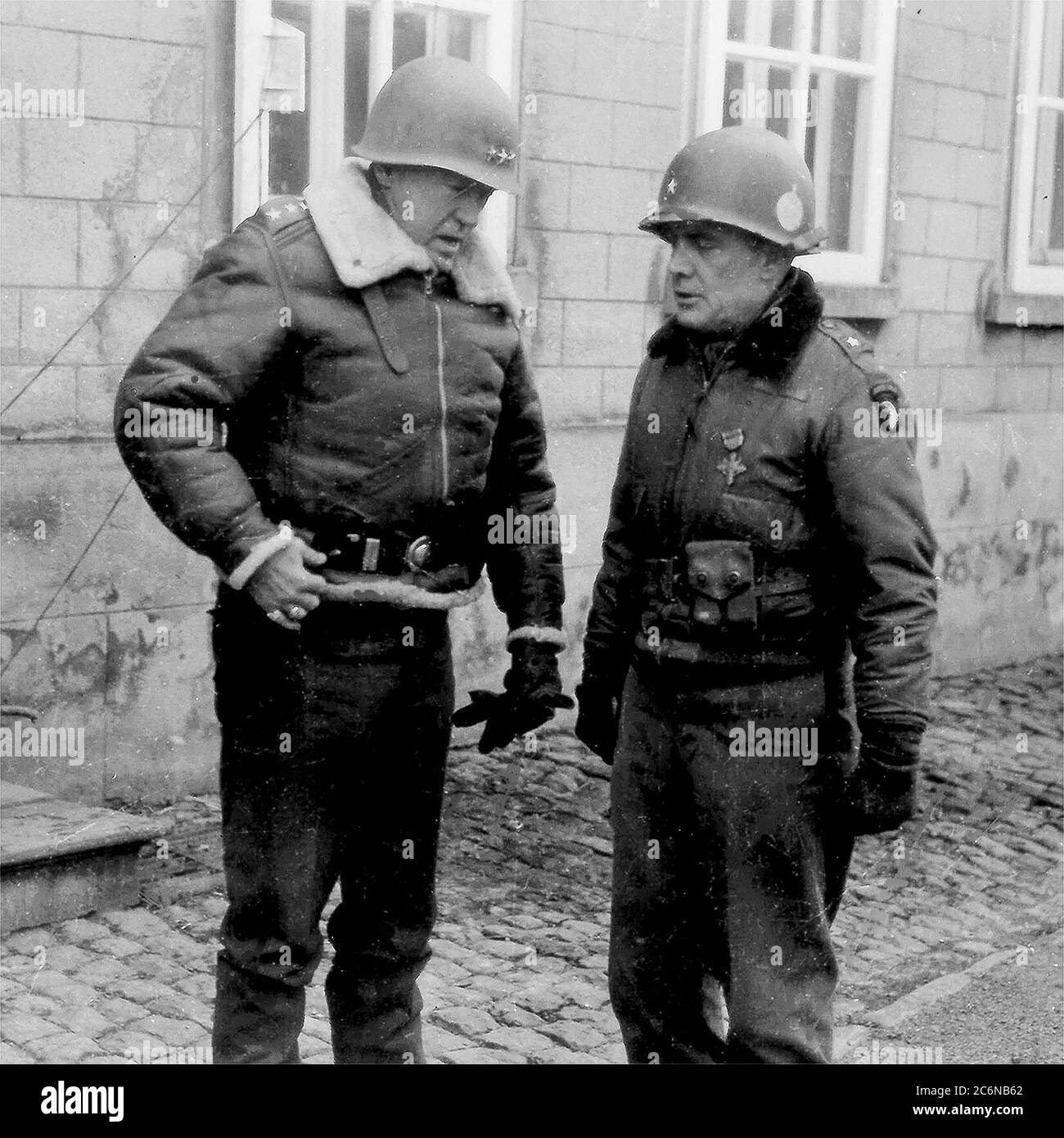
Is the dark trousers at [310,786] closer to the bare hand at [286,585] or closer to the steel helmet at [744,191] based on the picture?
the bare hand at [286,585]

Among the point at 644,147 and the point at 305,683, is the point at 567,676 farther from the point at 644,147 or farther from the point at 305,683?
the point at 305,683

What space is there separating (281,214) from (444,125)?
36 cm

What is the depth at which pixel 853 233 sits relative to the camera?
9.07 meters

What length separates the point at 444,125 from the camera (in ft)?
11.7

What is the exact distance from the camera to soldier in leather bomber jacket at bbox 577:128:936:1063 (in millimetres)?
3416

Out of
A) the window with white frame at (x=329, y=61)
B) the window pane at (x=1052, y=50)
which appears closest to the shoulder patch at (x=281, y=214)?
the window with white frame at (x=329, y=61)

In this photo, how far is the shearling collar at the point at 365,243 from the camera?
11.4 ft

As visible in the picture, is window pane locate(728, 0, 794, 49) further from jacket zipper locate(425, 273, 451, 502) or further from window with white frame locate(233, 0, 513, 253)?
jacket zipper locate(425, 273, 451, 502)

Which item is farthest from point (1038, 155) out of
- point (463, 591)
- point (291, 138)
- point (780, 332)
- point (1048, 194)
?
point (463, 591)

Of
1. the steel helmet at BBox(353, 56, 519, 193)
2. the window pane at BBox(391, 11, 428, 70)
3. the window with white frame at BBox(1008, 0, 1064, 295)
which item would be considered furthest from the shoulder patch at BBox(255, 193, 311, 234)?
the window with white frame at BBox(1008, 0, 1064, 295)

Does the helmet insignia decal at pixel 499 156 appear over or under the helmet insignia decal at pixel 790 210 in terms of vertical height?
over

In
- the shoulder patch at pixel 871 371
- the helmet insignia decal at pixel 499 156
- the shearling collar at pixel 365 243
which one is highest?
the helmet insignia decal at pixel 499 156

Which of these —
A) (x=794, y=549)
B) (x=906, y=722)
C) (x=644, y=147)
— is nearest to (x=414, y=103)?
(x=794, y=549)

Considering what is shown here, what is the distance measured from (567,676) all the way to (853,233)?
2.83m
